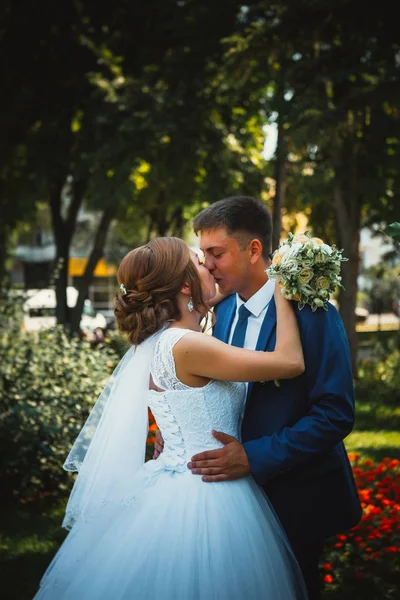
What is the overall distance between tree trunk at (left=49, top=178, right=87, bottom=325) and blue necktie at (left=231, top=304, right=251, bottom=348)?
10.9 m

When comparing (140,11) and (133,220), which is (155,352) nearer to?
(140,11)

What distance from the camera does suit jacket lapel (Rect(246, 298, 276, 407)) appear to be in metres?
3.21

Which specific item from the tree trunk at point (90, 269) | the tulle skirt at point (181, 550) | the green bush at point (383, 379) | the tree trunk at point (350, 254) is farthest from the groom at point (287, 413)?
the tree trunk at point (90, 269)

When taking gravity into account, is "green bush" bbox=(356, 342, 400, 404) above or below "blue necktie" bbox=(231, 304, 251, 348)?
below

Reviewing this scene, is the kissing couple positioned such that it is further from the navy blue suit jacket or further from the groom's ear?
the groom's ear

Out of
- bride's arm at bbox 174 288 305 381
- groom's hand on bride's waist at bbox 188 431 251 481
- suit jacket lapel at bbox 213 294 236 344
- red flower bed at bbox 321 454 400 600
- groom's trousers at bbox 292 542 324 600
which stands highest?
suit jacket lapel at bbox 213 294 236 344

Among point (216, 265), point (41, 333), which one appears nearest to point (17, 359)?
point (41, 333)

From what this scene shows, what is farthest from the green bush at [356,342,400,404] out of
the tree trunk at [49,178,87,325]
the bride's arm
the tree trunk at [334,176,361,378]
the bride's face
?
the bride's arm

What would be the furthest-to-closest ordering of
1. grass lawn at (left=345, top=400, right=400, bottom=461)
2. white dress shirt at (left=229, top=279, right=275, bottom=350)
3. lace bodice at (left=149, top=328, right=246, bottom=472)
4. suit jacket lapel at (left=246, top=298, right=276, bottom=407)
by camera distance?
grass lawn at (left=345, top=400, right=400, bottom=461)
white dress shirt at (left=229, top=279, right=275, bottom=350)
suit jacket lapel at (left=246, top=298, right=276, bottom=407)
lace bodice at (left=149, top=328, right=246, bottom=472)

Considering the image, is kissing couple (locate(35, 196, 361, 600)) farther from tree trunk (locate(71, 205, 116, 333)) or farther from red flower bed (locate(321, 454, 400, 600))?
tree trunk (locate(71, 205, 116, 333))

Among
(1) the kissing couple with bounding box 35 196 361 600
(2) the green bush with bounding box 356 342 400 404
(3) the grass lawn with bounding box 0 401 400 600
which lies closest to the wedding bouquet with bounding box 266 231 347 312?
(1) the kissing couple with bounding box 35 196 361 600

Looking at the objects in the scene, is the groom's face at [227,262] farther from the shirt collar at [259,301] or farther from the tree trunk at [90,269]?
the tree trunk at [90,269]

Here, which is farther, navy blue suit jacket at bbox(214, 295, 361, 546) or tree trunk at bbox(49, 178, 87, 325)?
tree trunk at bbox(49, 178, 87, 325)

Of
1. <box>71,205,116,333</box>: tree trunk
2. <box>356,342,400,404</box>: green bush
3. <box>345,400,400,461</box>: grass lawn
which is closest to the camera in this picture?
<box>345,400,400,461</box>: grass lawn
